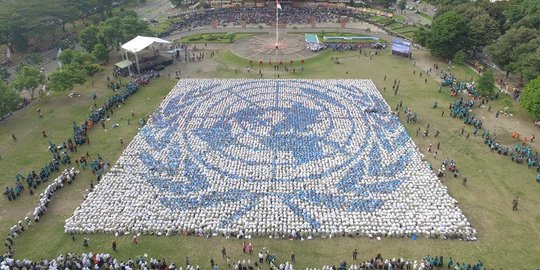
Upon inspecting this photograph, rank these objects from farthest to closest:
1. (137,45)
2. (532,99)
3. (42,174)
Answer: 1. (137,45)
2. (532,99)
3. (42,174)

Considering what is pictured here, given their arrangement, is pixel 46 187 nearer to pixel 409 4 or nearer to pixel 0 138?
pixel 0 138

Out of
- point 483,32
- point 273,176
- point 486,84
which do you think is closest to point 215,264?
point 273,176

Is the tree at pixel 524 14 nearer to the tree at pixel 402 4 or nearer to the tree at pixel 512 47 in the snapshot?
the tree at pixel 512 47

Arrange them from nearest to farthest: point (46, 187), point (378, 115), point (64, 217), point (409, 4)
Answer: point (64, 217)
point (46, 187)
point (378, 115)
point (409, 4)

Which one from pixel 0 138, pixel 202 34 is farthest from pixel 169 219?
pixel 202 34

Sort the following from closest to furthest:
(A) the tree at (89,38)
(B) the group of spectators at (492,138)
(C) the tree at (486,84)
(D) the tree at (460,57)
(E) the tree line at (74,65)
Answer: (B) the group of spectators at (492,138), (E) the tree line at (74,65), (C) the tree at (486,84), (D) the tree at (460,57), (A) the tree at (89,38)

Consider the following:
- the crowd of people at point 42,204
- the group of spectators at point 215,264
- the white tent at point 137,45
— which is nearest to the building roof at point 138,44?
the white tent at point 137,45

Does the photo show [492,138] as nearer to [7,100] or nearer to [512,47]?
[512,47]
